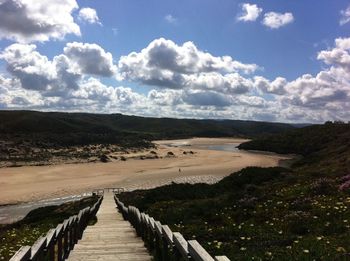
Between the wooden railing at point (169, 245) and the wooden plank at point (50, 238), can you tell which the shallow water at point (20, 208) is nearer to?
the wooden railing at point (169, 245)

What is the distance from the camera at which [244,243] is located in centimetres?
1018

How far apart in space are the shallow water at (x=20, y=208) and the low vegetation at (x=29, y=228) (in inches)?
170

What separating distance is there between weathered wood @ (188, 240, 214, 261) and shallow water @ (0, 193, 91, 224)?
93.5 feet

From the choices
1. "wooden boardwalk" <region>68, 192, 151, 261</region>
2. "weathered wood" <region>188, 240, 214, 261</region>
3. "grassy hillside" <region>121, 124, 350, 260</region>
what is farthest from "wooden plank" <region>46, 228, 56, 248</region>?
"grassy hillside" <region>121, 124, 350, 260</region>

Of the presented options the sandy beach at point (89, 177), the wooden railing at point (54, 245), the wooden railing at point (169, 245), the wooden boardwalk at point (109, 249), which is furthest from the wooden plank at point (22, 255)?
the sandy beach at point (89, 177)

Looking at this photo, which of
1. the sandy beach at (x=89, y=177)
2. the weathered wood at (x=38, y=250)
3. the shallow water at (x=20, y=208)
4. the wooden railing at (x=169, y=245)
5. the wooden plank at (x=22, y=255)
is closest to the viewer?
the wooden plank at (x=22, y=255)

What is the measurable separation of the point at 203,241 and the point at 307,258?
3731 mm

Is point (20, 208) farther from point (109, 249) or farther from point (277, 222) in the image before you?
point (109, 249)

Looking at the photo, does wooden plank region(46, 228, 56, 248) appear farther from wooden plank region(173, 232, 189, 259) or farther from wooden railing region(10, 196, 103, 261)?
wooden plank region(173, 232, 189, 259)

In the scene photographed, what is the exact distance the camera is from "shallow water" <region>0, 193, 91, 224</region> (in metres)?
32.8

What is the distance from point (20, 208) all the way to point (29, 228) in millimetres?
17726

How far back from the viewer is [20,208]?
37625mm

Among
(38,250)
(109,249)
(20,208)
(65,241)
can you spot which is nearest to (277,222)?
(109,249)

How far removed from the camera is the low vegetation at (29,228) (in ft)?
47.0
